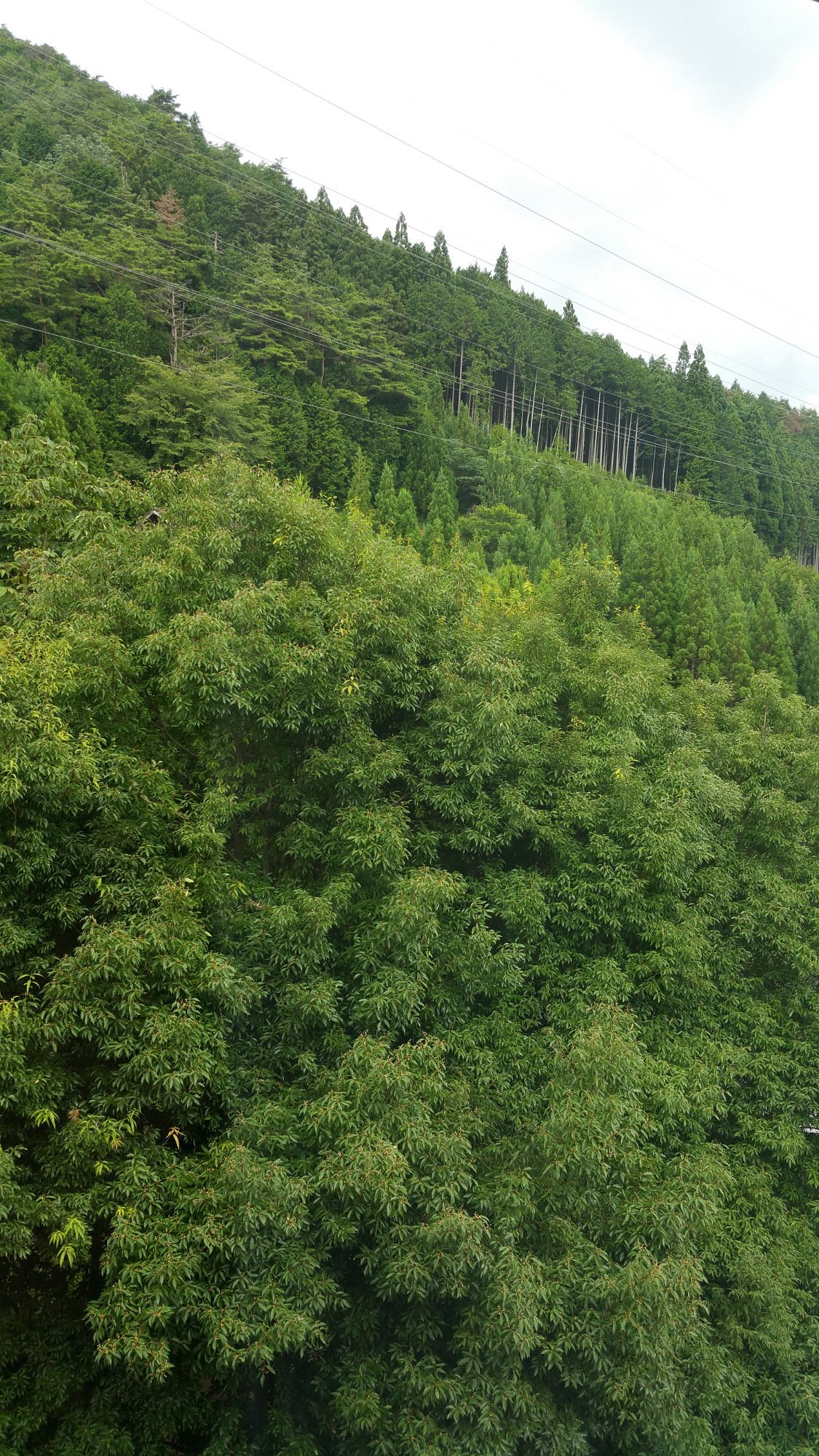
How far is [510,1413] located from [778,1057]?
636cm

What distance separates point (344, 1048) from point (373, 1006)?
2.25 feet

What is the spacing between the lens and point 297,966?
982 cm

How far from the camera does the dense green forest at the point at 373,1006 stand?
8.17m

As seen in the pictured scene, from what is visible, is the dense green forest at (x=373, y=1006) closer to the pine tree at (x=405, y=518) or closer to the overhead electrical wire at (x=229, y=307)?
the pine tree at (x=405, y=518)

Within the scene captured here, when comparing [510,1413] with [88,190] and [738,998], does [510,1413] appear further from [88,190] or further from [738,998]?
[88,190]

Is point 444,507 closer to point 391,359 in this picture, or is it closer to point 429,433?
point 429,433

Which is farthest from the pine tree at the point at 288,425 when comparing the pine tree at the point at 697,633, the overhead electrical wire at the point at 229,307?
the pine tree at the point at 697,633

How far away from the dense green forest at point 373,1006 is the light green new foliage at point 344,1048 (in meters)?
0.05

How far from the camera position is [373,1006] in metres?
9.49

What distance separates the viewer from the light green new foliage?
8125 mm

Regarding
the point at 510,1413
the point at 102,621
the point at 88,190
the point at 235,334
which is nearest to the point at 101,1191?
the point at 510,1413

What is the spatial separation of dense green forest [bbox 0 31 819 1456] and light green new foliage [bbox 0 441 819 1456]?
0.05m

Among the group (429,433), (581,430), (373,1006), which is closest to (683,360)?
(581,430)

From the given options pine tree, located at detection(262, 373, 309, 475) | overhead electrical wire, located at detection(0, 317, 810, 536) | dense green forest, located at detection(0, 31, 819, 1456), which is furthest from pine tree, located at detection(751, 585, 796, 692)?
pine tree, located at detection(262, 373, 309, 475)
